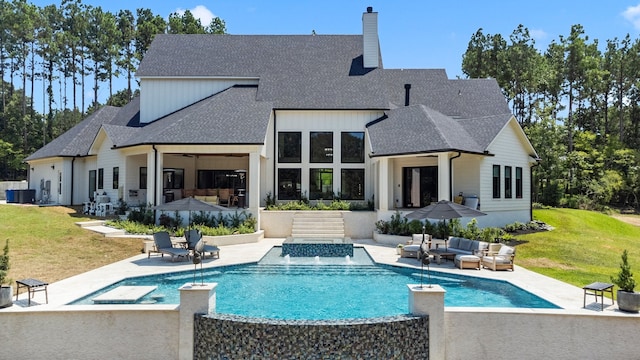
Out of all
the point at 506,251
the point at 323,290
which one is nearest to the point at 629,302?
the point at 506,251

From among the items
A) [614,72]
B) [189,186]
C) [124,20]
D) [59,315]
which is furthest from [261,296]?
[614,72]

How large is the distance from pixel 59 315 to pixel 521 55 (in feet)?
147

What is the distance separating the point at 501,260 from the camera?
527 inches

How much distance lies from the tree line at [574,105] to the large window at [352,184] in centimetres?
1952

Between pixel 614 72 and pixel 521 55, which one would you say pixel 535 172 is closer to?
pixel 521 55

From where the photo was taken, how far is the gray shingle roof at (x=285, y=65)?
2566 centimetres

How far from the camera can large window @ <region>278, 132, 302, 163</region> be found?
24953mm

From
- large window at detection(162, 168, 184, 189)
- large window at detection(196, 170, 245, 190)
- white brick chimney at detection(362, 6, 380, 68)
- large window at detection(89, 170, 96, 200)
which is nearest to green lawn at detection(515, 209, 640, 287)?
white brick chimney at detection(362, 6, 380, 68)

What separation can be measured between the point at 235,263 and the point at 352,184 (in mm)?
12200

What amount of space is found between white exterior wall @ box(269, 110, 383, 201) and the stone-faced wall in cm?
1734

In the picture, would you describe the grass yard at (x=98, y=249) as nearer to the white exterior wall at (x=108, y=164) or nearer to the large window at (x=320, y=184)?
the white exterior wall at (x=108, y=164)

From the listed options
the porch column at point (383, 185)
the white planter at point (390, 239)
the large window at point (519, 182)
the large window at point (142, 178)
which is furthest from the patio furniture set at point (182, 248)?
the large window at point (519, 182)

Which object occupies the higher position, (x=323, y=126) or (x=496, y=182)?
(x=323, y=126)

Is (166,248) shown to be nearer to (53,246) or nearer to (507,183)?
(53,246)
